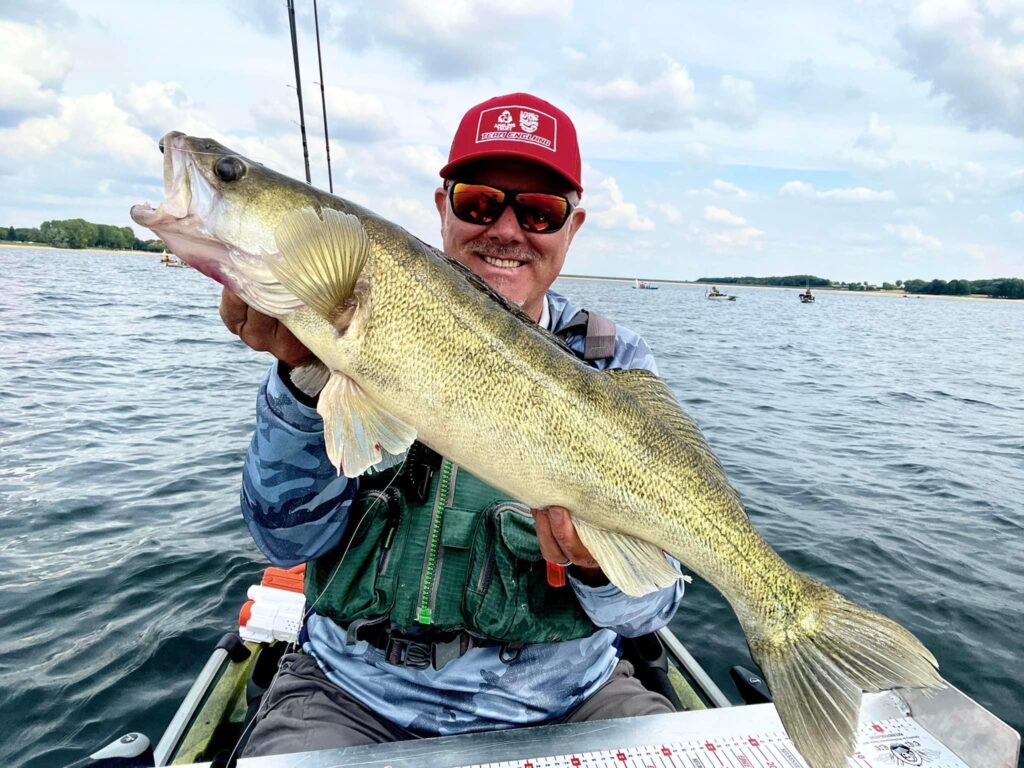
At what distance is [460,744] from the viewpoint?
2.39 m

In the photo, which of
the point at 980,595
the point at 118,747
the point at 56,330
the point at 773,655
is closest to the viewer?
the point at 773,655

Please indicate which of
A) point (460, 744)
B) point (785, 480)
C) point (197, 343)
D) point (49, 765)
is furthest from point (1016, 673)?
point (197, 343)

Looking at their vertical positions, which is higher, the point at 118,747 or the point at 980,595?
the point at 118,747

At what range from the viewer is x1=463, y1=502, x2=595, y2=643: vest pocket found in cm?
274

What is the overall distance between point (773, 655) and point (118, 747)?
9.44 feet

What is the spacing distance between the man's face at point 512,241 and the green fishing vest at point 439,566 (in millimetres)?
1273

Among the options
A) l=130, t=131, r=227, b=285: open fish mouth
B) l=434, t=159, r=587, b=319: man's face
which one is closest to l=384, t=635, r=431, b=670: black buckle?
l=130, t=131, r=227, b=285: open fish mouth

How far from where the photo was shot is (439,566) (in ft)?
9.27

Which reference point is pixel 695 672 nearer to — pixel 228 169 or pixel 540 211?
pixel 540 211

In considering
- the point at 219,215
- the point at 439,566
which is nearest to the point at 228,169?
the point at 219,215

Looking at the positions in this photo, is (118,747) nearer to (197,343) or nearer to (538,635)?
(538,635)

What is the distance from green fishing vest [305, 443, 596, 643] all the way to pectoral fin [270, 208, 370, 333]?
1008 mm

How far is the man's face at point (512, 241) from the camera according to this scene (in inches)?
142

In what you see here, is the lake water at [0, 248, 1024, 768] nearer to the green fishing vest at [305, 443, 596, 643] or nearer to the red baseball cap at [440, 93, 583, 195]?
the green fishing vest at [305, 443, 596, 643]
